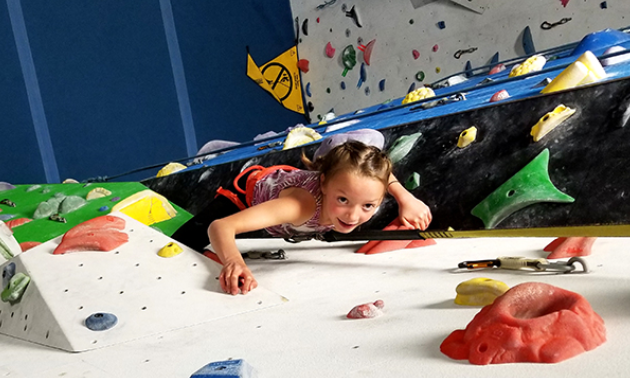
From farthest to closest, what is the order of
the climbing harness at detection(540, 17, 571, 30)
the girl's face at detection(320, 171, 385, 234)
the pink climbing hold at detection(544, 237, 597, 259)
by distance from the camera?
the climbing harness at detection(540, 17, 571, 30)
the girl's face at detection(320, 171, 385, 234)
the pink climbing hold at detection(544, 237, 597, 259)

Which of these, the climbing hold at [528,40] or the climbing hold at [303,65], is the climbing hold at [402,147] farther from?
the climbing hold at [303,65]

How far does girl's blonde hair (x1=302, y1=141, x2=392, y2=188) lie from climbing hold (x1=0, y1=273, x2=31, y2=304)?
0.96m

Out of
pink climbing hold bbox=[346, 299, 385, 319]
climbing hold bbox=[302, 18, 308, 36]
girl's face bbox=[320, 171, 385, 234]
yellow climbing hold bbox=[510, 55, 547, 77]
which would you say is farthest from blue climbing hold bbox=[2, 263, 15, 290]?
climbing hold bbox=[302, 18, 308, 36]

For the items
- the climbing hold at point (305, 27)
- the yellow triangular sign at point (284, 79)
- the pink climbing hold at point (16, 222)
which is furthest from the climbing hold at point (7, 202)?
the climbing hold at point (305, 27)

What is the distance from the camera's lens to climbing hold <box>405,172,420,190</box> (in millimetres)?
1935

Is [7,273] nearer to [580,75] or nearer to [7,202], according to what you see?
[7,202]

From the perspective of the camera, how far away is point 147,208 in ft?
9.23

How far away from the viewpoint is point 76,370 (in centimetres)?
130

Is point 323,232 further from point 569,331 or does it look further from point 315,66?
point 315,66

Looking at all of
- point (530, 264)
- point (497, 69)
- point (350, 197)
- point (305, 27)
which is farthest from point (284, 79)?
point (530, 264)

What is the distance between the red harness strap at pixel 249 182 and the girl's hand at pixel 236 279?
54 centimetres

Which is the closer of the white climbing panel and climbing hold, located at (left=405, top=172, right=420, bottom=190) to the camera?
the white climbing panel

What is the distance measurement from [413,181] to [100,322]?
1.04 m

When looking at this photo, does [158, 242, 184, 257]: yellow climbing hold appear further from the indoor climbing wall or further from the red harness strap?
the indoor climbing wall
